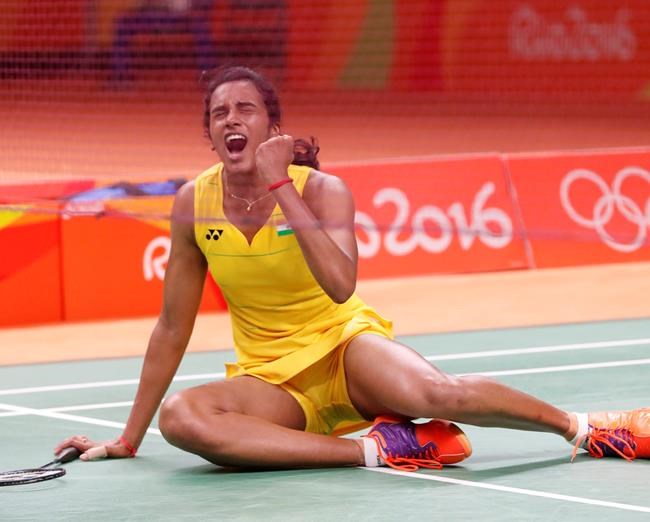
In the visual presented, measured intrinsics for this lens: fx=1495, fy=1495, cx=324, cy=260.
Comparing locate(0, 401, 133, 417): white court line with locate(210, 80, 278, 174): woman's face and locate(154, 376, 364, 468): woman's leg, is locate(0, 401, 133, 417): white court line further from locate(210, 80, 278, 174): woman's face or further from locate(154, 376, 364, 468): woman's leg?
locate(210, 80, 278, 174): woman's face

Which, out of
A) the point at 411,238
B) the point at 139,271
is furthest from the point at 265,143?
the point at 411,238

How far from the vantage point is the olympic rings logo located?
10.1 metres

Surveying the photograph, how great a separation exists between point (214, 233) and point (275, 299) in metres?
0.32

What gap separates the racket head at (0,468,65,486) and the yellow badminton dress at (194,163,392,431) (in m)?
0.73

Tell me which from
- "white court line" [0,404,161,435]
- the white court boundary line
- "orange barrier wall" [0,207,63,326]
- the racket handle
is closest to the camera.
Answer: the white court boundary line

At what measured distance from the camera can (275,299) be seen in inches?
209

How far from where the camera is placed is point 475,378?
5020mm

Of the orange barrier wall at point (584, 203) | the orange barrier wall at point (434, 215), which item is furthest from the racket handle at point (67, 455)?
the orange barrier wall at point (584, 203)

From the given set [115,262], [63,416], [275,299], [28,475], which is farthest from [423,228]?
[28,475]

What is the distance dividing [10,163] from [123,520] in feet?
39.0

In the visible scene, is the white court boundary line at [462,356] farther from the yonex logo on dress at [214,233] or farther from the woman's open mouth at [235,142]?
the woman's open mouth at [235,142]

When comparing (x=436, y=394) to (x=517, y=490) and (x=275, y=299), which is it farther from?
(x=275, y=299)

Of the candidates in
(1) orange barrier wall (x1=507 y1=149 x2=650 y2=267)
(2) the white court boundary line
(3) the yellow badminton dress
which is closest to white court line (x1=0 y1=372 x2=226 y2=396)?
(2) the white court boundary line

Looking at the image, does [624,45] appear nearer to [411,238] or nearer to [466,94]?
[466,94]
